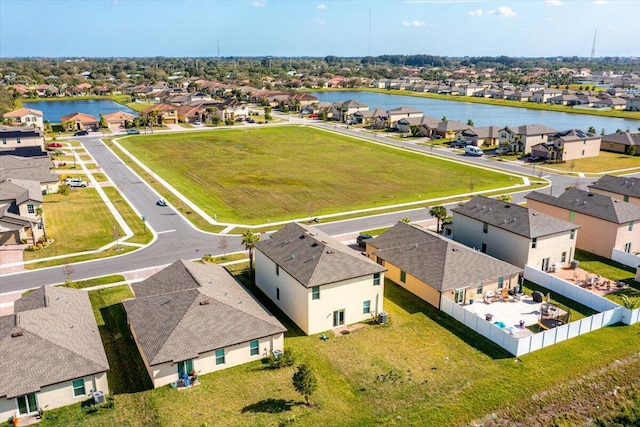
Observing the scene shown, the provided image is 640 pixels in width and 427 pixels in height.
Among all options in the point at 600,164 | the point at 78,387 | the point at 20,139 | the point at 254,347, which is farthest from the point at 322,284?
the point at 20,139

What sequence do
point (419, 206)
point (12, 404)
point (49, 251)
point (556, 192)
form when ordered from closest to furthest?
point (12, 404) < point (49, 251) < point (419, 206) < point (556, 192)

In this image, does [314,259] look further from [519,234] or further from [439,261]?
[519,234]

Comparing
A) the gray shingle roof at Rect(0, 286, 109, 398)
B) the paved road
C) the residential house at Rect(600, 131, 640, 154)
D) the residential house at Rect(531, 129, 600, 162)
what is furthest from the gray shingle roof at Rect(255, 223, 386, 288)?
the residential house at Rect(600, 131, 640, 154)

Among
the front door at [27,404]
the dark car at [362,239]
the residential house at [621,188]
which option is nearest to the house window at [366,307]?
the dark car at [362,239]

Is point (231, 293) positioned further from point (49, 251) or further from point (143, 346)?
point (49, 251)

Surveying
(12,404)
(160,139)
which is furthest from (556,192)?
(160,139)

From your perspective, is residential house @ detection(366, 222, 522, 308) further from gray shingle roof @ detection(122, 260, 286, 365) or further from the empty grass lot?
the empty grass lot
